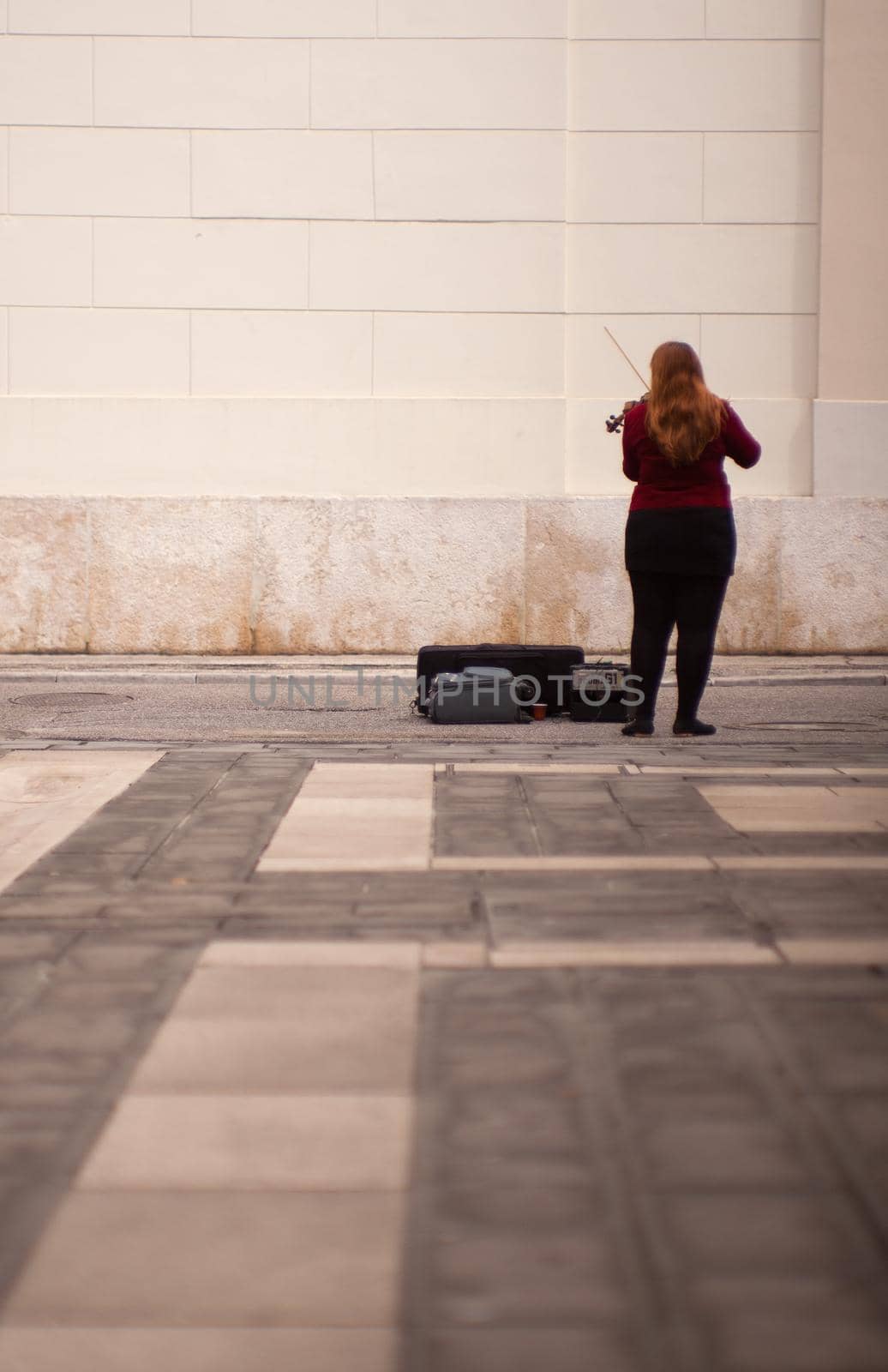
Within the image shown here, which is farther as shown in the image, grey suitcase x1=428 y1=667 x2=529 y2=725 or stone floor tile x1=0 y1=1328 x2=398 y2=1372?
grey suitcase x1=428 y1=667 x2=529 y2=725

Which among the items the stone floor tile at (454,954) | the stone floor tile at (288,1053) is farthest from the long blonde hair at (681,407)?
the stone floor tile at (288,1053)

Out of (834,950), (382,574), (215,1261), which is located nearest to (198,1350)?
(215,1261)

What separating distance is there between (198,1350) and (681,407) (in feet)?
17.5

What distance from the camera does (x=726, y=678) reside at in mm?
9344

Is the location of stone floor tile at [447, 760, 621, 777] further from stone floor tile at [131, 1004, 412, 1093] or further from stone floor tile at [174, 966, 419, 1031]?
stone floor tile at [131, 1004, 412, 1093]

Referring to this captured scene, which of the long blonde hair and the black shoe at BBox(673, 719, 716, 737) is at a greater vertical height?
the long blonde hair

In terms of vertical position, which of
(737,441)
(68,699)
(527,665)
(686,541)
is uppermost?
(737,441)

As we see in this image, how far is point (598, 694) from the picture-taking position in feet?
23.9

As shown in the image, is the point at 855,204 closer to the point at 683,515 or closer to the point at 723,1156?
the point at 683,515

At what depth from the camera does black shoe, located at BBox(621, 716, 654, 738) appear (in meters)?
6.59

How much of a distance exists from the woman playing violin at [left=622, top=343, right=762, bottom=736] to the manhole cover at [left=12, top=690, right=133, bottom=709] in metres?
2.95

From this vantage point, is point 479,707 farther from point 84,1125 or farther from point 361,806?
point 84,1125

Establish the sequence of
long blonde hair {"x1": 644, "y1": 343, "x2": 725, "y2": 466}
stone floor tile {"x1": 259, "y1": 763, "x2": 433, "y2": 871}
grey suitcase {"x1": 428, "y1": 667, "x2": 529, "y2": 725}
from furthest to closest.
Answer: grey suitcase {"x1": 428, "y1": 667, "x2": 529, "y2": 725}, long blonde hair {"x1": 644, "y1": 343, "x2": 725, "y2": 466}, stone floor tile {"x1": 259, "y1": 763, "x2": 433, "y2": 871}

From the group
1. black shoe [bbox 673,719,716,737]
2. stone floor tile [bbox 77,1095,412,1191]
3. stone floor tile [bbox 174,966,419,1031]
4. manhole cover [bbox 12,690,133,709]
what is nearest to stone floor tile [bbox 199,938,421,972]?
stone floor tile [bbox 174,966,419,1031]
